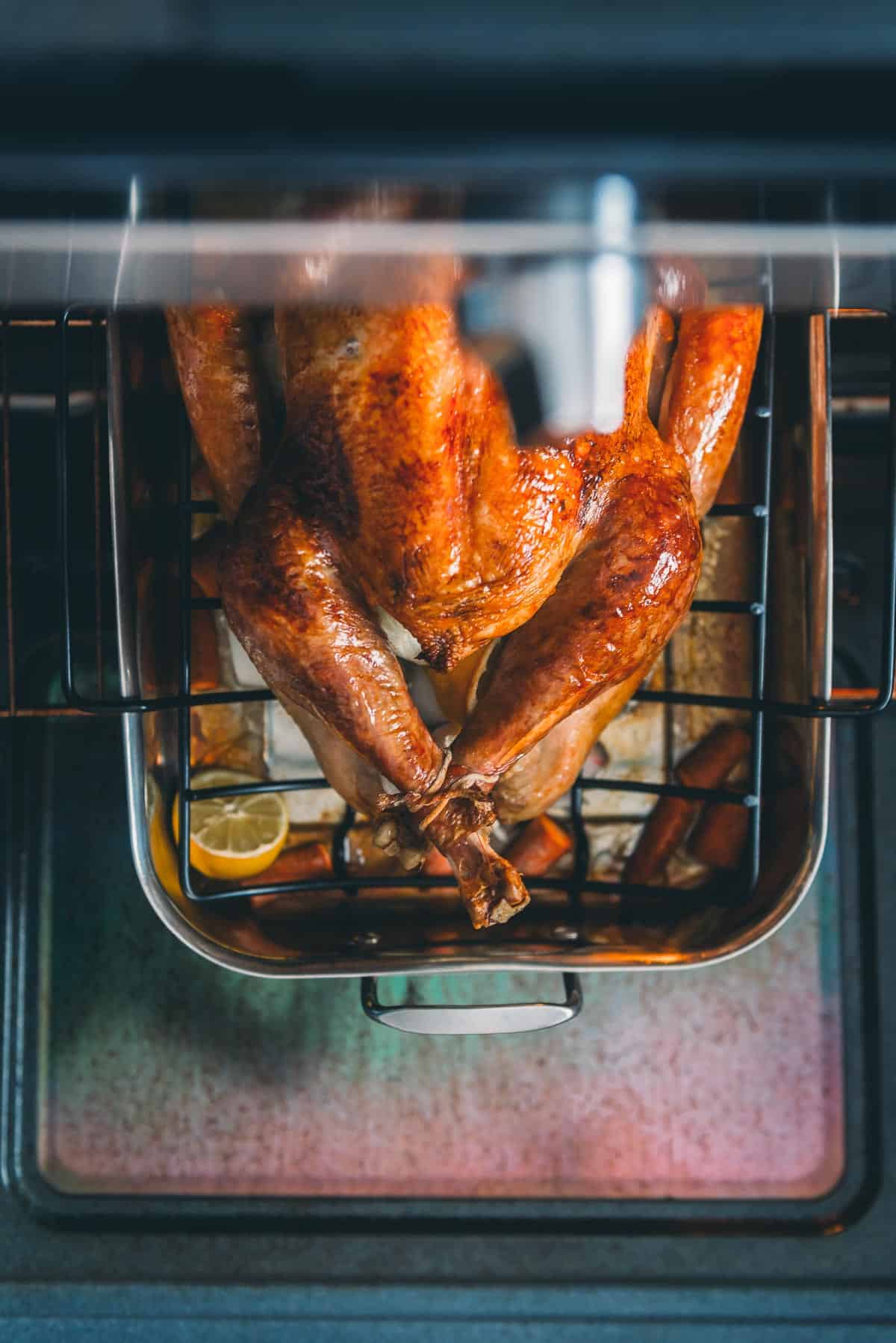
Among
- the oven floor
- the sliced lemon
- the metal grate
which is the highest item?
the metal grate

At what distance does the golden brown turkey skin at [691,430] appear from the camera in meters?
1.07

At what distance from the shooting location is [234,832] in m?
1.23

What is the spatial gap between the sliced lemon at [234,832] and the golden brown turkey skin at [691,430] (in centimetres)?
30

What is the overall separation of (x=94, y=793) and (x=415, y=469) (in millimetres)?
785

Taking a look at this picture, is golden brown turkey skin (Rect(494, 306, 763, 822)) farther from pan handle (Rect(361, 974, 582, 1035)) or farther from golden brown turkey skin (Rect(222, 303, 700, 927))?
pan handle (Rect(361, 974, 582, 1035))

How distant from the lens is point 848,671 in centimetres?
142

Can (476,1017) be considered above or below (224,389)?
below

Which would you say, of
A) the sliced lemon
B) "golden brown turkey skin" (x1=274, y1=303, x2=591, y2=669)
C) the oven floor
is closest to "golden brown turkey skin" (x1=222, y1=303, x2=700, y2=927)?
"golden brown turkey skin" (x1=274, y1=303, x2=591, y2=669)

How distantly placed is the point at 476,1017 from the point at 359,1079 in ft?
1.41

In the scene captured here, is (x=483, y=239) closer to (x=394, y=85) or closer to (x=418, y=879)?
(x=394, y=85)

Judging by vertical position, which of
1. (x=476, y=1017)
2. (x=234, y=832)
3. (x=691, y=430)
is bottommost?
(x=476, y=1017)

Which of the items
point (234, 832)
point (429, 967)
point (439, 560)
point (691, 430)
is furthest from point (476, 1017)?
point (691, 430)

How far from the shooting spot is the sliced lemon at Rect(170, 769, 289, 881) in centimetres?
121

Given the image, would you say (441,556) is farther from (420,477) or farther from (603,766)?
(603,766)
